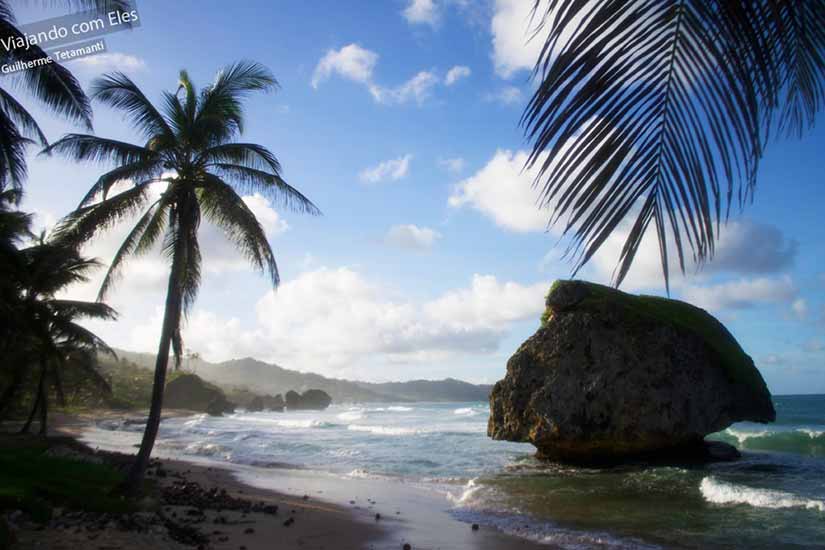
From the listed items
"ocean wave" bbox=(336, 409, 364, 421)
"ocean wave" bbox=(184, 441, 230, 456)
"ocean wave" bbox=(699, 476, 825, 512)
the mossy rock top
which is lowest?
"ocean wave" bbox=(336, 409, 364, 421)

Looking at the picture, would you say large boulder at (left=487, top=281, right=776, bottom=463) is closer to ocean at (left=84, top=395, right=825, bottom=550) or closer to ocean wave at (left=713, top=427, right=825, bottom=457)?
ocean at (left=84, top=395, right=825, bottom=550)

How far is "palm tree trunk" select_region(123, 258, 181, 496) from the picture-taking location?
30.9 feet

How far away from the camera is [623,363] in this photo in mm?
14898

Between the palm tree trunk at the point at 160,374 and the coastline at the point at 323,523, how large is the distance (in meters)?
0.98

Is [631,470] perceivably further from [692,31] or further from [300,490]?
[692,31]

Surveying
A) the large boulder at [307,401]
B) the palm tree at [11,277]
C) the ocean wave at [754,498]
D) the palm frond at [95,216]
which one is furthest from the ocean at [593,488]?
the large boulder at [307,401]

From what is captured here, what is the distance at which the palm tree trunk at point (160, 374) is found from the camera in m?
9.41

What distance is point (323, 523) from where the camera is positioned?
9.74 metres

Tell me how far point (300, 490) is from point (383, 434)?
1907 centimetres

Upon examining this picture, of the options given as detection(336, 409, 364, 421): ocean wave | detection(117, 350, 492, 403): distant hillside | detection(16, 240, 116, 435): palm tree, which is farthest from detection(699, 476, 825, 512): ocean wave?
detection(117, 350, 492, 403): distant hillside

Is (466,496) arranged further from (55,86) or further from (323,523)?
(55,86)

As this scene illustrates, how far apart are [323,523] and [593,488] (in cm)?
692

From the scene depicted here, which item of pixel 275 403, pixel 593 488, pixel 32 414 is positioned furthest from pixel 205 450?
pixel 275 403

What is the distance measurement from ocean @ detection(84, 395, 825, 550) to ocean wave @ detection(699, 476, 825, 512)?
0.07 ft
